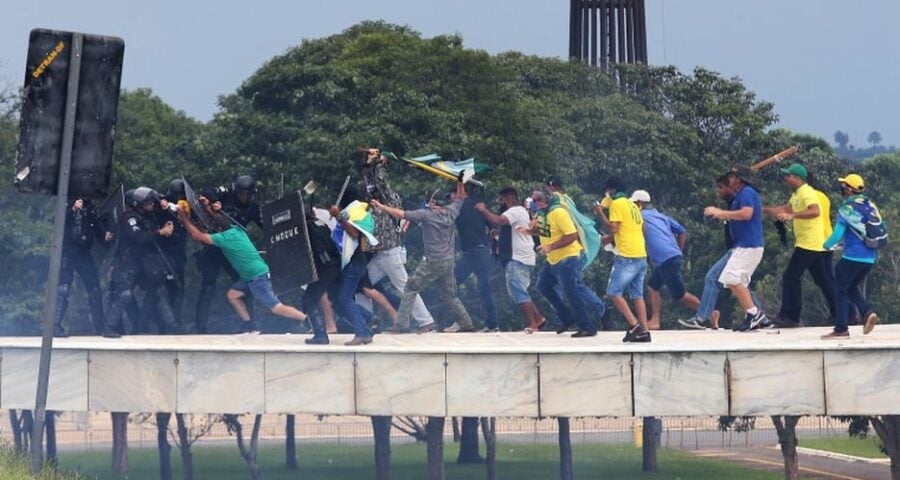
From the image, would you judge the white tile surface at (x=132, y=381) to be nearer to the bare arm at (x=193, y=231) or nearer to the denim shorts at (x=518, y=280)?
the bare arm at (x=193, y=231)

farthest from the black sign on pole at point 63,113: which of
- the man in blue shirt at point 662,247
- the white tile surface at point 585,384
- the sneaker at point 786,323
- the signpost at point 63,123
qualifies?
the sneaker at point 786,323

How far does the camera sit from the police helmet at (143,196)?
20.3 m

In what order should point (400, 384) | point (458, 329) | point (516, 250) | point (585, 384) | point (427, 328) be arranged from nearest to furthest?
point (585, 384) → point (400, 384) → point (516, 250) → point (427, 328) → point (458, 329)

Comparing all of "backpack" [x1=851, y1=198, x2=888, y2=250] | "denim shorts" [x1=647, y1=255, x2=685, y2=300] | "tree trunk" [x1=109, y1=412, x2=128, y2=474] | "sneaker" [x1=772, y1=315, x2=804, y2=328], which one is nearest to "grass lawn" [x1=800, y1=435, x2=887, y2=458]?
"tree trunk" [x1=109, y1=412, x2=128, y2=474]

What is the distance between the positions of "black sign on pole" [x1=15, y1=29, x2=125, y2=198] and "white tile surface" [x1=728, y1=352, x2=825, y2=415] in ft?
21.1

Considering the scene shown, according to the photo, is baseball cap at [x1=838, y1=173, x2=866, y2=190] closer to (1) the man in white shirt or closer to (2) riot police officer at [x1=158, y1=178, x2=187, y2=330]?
(1) the man in white shirt

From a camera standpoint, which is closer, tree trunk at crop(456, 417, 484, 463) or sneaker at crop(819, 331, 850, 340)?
sneaker at crop(819, 331, 850, 340)

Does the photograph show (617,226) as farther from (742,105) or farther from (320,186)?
(742,105)

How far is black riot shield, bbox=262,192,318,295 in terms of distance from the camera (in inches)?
747

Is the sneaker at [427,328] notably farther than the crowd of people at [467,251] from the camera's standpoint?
Yes

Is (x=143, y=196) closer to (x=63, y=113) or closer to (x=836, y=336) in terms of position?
(x=836, y=336)

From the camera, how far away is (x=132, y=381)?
18.3 m

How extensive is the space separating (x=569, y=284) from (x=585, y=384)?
92.8 inches

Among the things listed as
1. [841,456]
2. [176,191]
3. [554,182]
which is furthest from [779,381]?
[841,456]
